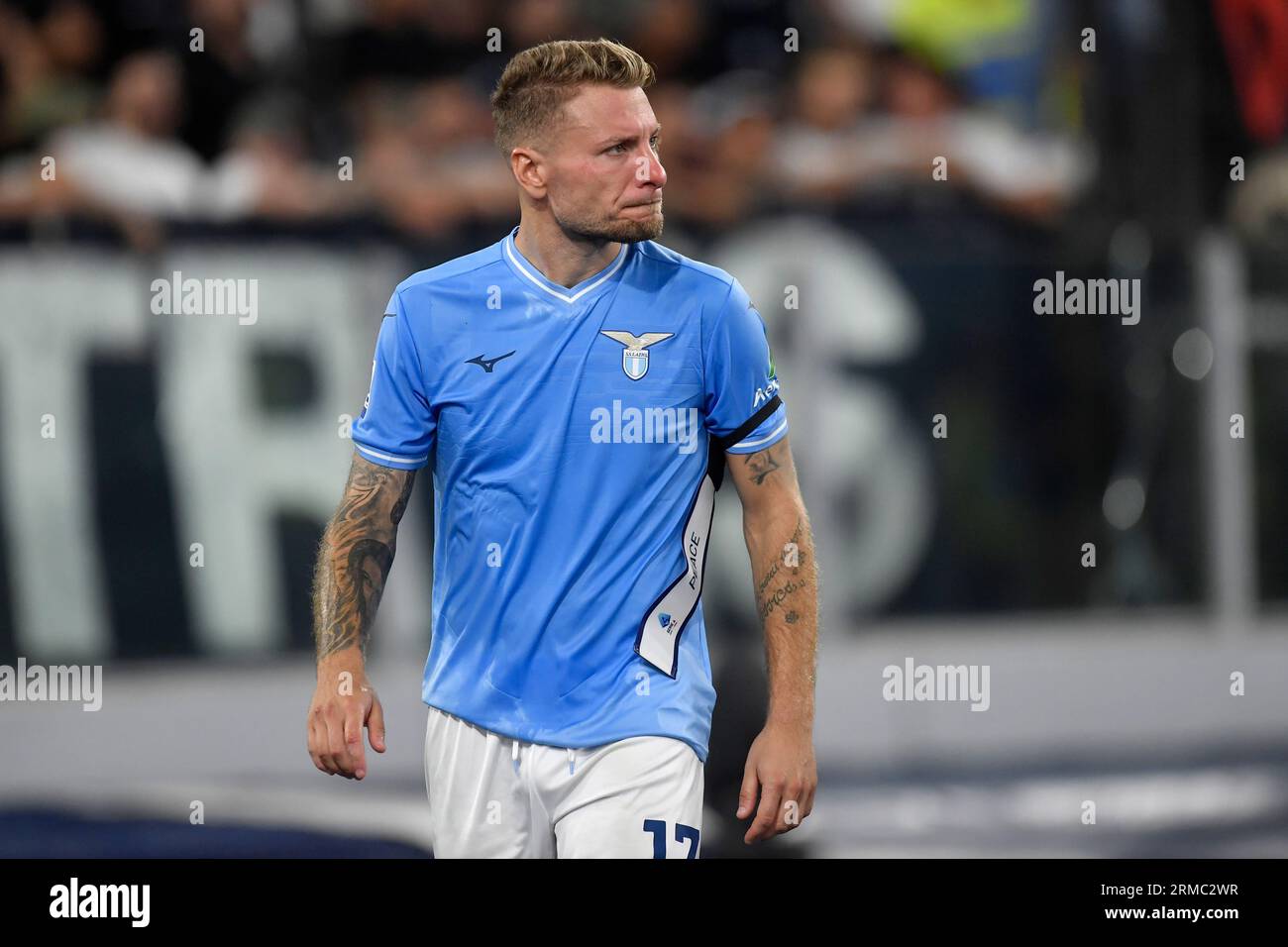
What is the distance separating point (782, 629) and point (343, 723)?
951 millimetres

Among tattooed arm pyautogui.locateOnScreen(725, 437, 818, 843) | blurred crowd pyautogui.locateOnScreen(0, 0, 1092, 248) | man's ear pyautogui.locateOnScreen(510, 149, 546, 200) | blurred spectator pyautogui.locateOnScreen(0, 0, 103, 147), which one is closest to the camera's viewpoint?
tattooed arm pyautogui.locateOnScreen(725, 437, 818, 843)

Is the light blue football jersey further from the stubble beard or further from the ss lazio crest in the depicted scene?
the stubble beard

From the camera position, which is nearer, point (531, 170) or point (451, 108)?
point (531, 170)

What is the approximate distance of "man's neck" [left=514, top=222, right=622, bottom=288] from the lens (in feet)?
13.2

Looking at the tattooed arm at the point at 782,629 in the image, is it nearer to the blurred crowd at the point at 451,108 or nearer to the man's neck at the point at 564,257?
Answer: the man's neck at the point at 564,257

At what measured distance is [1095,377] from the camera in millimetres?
8555

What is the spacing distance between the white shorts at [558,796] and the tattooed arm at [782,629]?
0.52ft

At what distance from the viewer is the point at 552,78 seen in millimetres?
3936

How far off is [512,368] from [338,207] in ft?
12.7

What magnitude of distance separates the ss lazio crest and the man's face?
207 millimetres

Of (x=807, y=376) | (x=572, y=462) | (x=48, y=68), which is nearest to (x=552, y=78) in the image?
(x=572, y=462)

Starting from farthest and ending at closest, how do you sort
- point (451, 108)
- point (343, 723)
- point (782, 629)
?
point (451, 108), point (782, 629), point (343, 723)

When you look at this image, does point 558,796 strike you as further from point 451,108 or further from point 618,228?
point 451,108

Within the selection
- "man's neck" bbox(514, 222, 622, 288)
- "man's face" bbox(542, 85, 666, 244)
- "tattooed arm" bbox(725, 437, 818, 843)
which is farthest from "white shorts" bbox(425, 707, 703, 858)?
"man's face" bbox(542, 85, 666, 244)
